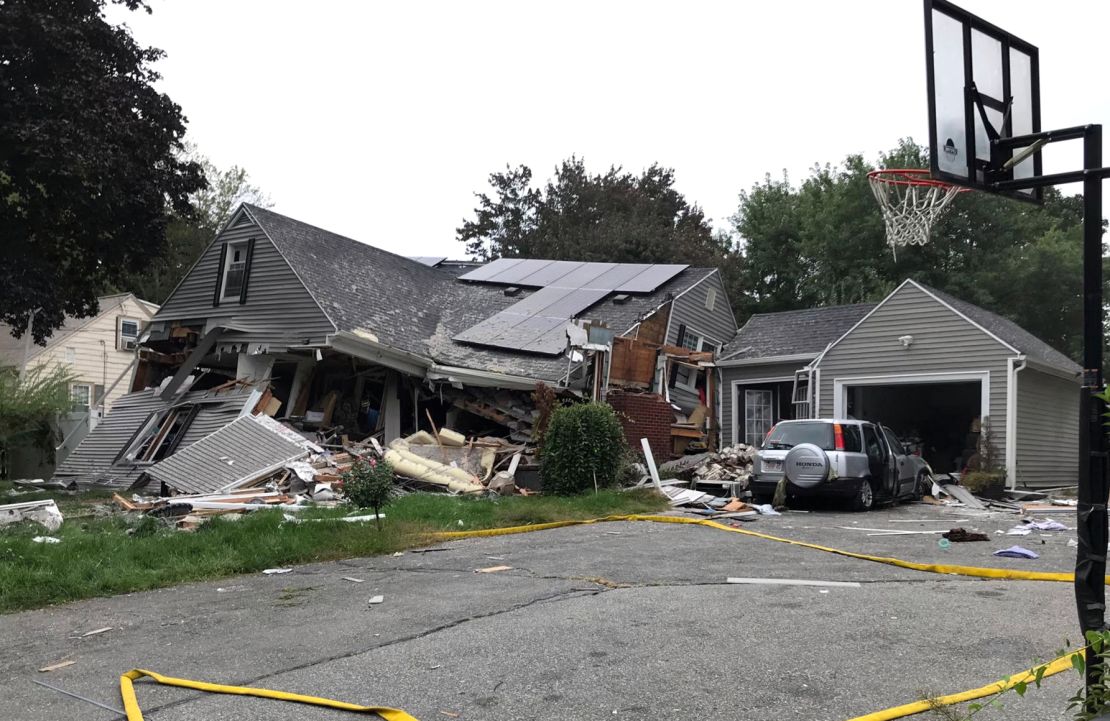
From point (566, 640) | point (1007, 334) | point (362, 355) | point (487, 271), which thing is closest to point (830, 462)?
point (1007, 334)

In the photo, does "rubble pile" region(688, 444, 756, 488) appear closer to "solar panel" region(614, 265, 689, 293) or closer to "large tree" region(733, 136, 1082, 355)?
"solar panel" region(614, 265, 689, 293)

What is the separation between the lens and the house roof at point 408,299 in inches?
811

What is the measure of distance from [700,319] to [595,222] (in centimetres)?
1959

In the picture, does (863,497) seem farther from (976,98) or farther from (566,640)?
(976,98)

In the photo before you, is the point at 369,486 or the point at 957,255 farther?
the point at 957,255

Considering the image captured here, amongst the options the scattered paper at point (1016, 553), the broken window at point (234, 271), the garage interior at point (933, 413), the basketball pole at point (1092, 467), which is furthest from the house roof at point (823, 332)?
the basketball pole at point (1092, 467)

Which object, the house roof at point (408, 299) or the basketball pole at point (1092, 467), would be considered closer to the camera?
the basketball pole at point (1092, 467)

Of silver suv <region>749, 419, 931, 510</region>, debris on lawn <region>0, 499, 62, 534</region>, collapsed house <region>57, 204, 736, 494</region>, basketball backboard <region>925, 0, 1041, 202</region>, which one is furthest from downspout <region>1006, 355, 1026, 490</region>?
debris on lawn <region>0, 499, 62, 534</region>

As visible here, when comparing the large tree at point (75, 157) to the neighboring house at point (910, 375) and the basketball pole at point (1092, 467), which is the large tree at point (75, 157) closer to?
the neighboring house at point (910, 375)

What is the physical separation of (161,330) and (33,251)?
16.0 ft

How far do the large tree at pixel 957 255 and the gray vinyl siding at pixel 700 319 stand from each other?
11.8 metres

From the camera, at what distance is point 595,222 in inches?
1700

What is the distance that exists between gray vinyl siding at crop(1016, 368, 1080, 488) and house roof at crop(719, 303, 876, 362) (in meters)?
4.28

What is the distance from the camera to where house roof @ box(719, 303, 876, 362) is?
75.1 ft
